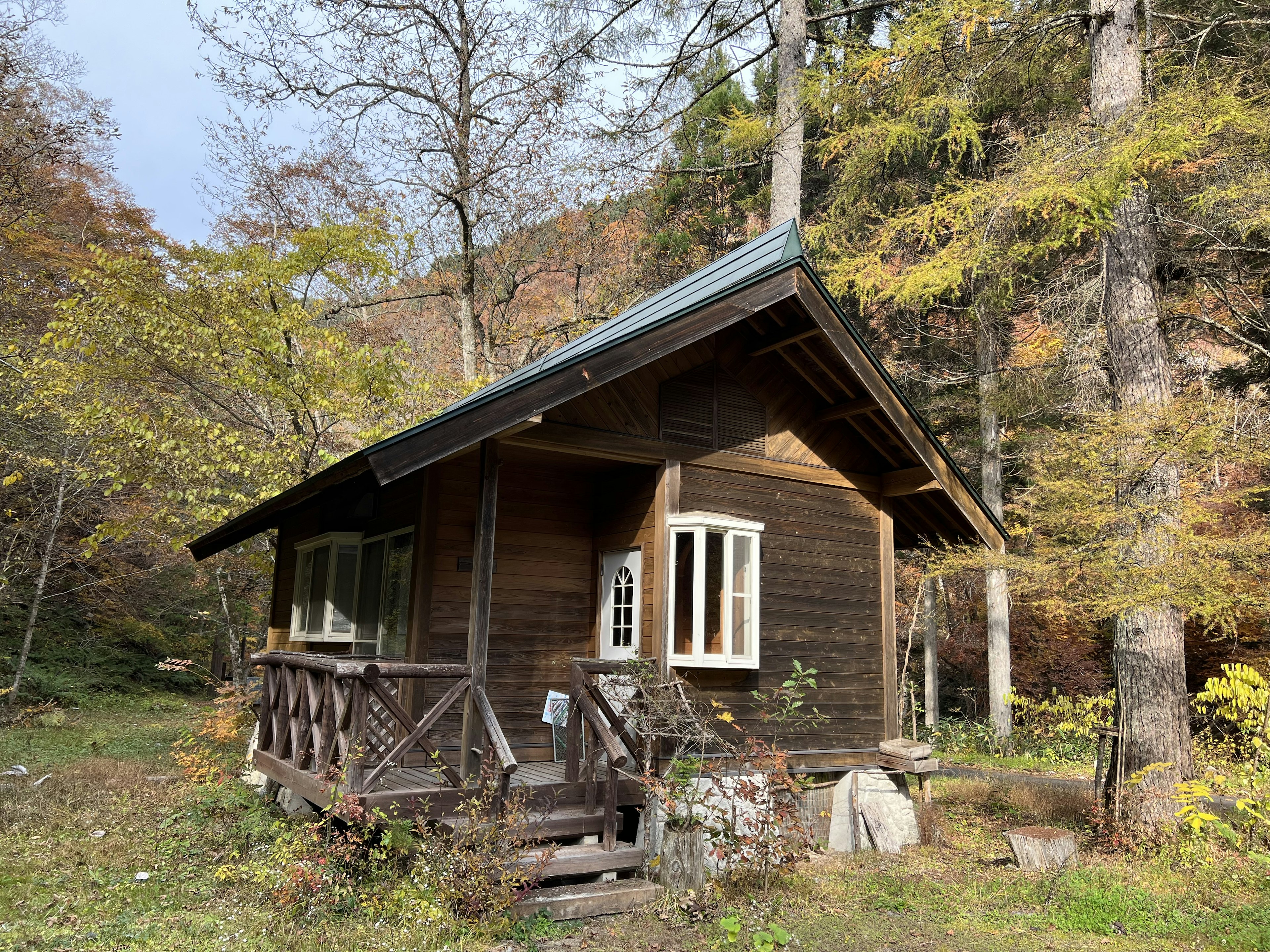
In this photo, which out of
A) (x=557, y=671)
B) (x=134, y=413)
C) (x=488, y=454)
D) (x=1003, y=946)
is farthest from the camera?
(x=134, y=413)

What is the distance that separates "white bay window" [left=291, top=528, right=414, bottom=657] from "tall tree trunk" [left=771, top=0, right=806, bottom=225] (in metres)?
8.52

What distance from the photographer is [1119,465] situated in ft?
25.9

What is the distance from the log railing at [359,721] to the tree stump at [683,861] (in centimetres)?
122

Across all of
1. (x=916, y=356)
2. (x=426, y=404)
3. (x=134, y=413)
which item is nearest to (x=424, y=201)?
(x=426, y=404)

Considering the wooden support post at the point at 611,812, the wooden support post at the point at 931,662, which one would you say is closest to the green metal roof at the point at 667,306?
the wooden support post at the point at 611,812

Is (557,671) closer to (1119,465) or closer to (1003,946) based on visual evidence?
(1003,946)

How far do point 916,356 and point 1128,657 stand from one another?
1003 centimetres

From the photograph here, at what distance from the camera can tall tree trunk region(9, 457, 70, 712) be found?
14.5m

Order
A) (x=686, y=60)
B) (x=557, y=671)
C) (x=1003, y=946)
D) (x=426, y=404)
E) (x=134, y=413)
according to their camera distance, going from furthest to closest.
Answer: (x=686, y=60) < (x=426, y=404) < (x=134, y=413) < (x=557, y=671) < (x=1003, y=946)

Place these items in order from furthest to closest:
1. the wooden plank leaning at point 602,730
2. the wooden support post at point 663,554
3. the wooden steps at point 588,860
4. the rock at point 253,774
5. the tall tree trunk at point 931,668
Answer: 1. the tall tree trunk at point 931,668
2. the rock at point 253,774
3. the wooden support post at point 663,554
4. the wooden plank leaning at point 602,730
5. the wooden steps at point 588,860

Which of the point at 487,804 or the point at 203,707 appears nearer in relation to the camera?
the point at 487,804

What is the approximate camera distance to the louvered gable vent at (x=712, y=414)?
799 centimetres

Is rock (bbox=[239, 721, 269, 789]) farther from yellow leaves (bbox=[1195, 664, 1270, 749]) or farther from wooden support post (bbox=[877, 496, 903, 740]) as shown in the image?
yellow leaves (bbox=[1195, 664, 1270, 749])

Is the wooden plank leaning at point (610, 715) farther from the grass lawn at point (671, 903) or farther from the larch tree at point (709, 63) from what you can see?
the larch tree at point (709, 63)
